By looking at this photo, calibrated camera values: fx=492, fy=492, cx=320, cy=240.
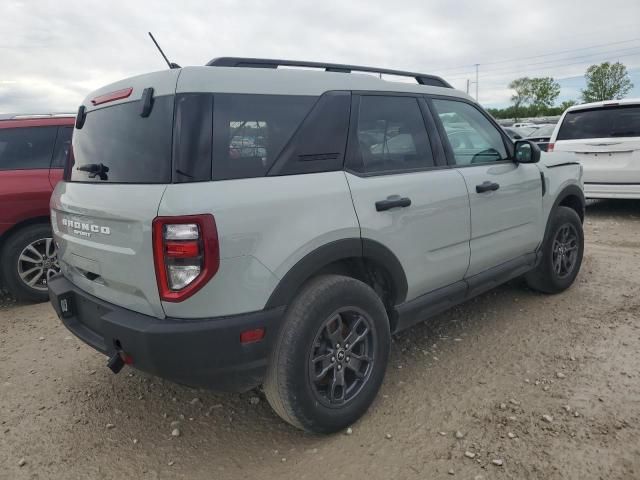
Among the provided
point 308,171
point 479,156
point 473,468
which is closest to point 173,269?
point 308,171

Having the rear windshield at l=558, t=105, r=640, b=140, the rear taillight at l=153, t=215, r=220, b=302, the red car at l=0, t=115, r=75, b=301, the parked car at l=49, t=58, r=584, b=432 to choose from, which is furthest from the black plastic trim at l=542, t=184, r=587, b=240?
the red car at l=0, t=115, r=75, b=301

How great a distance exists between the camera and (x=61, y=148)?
5.06 m

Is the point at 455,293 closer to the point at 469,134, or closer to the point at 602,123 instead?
the point at 469,134

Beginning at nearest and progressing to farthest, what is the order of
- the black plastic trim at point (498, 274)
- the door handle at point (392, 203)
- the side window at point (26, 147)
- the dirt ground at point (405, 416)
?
the dirt ground at point (405, 416)
the door handle at point (392, 203)
the black plastic trim at point (498, 274)
the side window at point (26, 147)

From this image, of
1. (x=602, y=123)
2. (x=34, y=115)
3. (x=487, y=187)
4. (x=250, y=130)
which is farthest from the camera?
(x=602, y=123)

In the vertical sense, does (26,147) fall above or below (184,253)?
above

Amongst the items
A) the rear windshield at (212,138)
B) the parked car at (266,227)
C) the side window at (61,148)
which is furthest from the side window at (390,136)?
the side window at (61,148)

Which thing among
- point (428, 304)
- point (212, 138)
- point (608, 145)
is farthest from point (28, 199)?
point (608, 145)

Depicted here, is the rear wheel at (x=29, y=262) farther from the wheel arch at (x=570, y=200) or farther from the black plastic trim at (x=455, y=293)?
the wheel arch at (x=570, y=200)

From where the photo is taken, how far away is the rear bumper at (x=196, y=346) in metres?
2.09

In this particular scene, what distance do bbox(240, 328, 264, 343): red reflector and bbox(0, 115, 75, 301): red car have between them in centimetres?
353

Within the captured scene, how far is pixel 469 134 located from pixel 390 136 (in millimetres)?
936

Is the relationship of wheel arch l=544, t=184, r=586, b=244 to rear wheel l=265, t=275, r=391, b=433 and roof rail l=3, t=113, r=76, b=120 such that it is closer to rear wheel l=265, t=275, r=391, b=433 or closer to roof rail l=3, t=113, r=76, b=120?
rear wheel l=265, t=275, r=391, b=433

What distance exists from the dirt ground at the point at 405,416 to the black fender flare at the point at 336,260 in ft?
2.44
